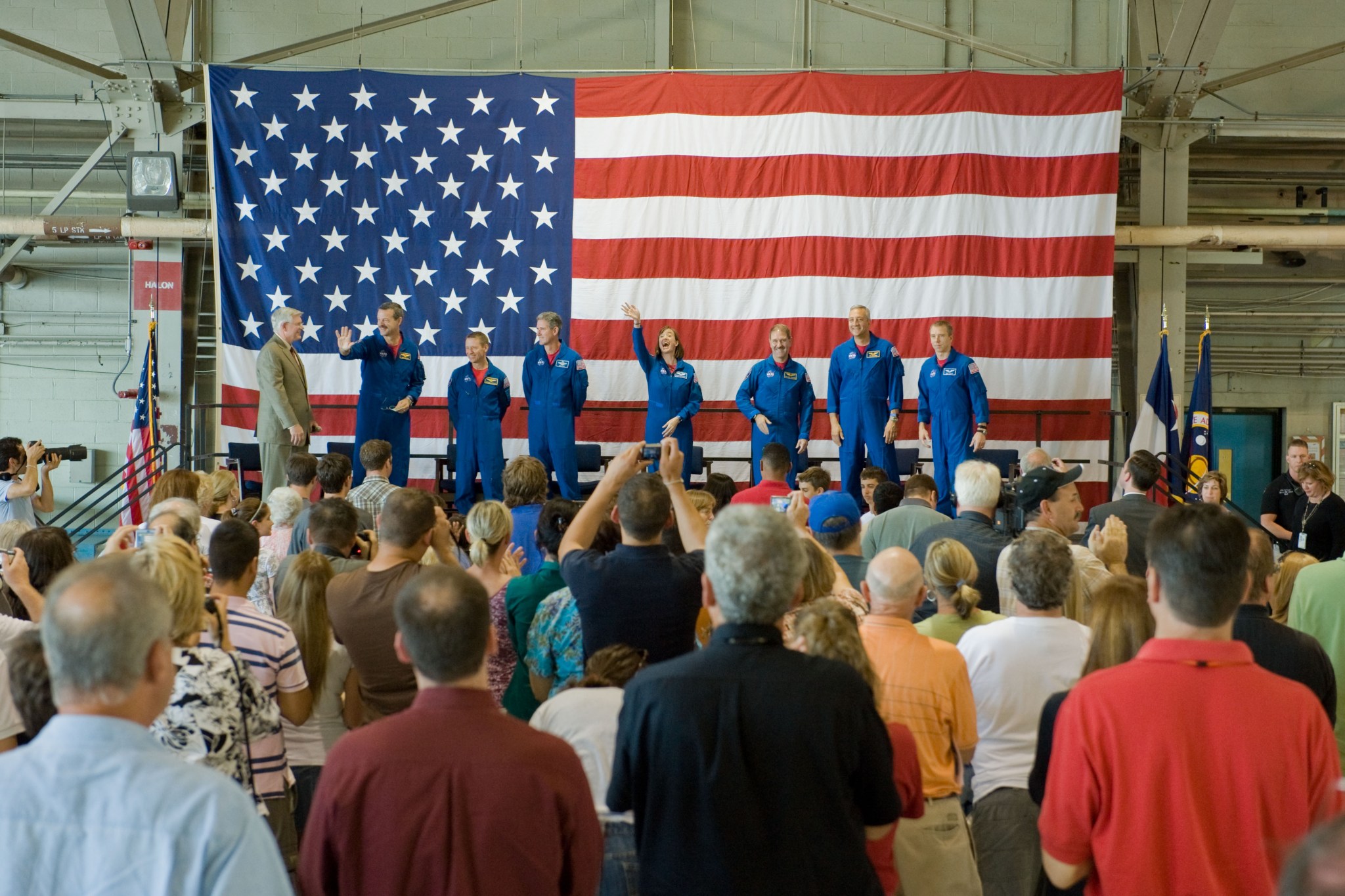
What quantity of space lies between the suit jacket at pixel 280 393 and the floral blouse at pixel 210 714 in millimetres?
5946

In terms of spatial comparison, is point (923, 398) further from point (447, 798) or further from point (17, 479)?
point (447, 798)

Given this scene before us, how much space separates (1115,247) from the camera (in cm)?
1040

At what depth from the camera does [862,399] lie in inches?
350

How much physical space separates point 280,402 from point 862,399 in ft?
14.0

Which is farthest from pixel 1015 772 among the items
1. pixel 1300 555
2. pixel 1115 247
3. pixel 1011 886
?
pixel 1115 247

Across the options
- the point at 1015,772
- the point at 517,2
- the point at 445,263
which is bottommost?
the point at 1015,772

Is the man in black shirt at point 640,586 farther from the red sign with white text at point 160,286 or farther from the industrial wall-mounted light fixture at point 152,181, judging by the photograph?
the red sign with white text at point 160,286

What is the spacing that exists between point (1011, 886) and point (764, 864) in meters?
1.19

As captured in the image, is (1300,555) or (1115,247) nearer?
(1300,555)

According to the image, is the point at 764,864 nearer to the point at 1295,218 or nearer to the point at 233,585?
the point at 233,585

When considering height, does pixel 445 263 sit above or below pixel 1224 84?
below

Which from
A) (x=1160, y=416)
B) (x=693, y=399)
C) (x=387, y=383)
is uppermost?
(x=387, y=383)

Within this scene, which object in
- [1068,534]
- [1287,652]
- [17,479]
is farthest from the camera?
[17,479]

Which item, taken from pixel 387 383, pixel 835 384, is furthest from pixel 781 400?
pixel 387 383
